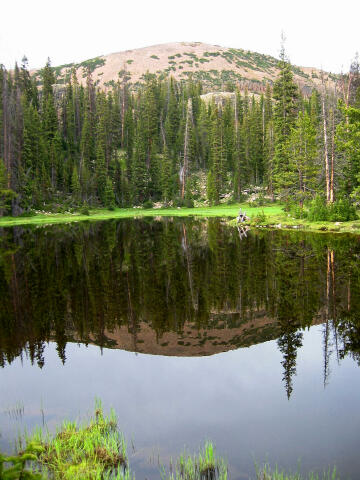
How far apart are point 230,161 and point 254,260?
73.4 m

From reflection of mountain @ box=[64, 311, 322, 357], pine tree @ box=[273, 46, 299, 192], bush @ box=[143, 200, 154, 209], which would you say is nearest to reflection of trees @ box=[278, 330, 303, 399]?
reflection of mountain @ box=[64, 311, 322, 357]

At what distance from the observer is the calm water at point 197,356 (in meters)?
7.12

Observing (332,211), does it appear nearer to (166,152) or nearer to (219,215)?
(219,215)

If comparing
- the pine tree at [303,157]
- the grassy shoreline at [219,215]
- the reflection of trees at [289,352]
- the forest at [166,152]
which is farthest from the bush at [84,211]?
the reflection of trees at [289,352]

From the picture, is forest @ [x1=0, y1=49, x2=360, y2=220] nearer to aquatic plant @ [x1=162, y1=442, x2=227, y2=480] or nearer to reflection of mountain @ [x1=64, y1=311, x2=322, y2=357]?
reflection of mountain @ [x1=64, y1=311, x2=322, y2=357]

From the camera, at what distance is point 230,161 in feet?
306

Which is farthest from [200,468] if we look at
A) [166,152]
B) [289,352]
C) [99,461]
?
[166,152]

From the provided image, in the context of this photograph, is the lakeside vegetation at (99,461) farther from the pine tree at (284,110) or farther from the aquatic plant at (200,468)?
the pine tree at (284,110)

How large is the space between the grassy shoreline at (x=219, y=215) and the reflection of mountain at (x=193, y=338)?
22.7 m

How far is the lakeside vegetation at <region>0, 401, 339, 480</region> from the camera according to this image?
5953mm

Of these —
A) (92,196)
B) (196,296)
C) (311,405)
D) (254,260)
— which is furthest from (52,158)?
(311,405)

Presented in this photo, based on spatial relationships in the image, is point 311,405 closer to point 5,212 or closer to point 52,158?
point 5,212

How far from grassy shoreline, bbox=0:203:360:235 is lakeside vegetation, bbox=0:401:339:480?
29.0 metres

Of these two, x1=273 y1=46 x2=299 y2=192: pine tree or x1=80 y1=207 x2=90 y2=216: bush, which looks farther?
x1=80 y1=207 x2=90 y2=216: bush
